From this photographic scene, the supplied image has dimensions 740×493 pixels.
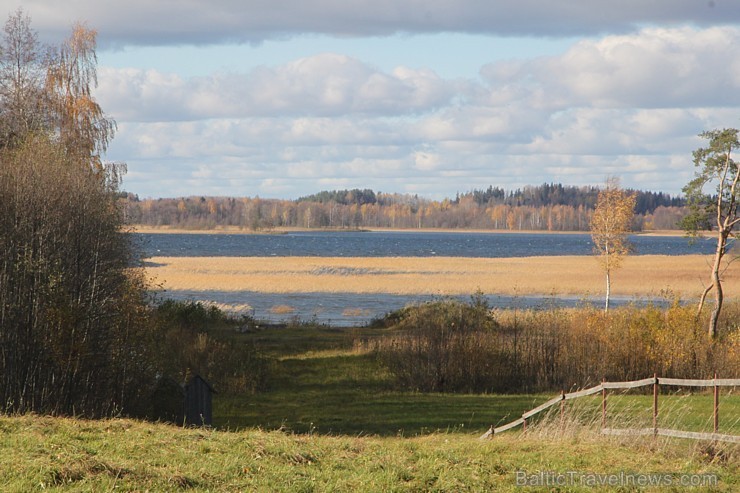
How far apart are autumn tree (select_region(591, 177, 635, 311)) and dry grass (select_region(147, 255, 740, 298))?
5524mm

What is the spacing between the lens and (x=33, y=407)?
48.8 ft

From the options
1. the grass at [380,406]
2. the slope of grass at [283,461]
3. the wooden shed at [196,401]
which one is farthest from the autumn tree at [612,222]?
the slope of grass at [283,461]

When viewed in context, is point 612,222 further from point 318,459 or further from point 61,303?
point 318,459

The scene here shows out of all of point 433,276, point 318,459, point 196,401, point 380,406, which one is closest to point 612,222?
point 433,276

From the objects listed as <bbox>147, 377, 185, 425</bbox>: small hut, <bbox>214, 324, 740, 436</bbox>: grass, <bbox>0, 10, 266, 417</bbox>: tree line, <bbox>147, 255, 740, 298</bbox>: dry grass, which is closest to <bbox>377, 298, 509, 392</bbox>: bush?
<bbox>214, 324, 740, 436</bbox>: grass

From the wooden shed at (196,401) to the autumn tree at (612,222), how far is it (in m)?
31.4

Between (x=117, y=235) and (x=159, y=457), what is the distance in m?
13.9

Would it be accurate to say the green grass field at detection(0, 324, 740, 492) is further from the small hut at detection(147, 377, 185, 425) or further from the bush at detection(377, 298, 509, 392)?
the bush at detection(377, 298, 509, 392)

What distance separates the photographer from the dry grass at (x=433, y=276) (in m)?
58.0

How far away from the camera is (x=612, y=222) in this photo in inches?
1743

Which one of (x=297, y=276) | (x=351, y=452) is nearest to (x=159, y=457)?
(x=351, y=452)

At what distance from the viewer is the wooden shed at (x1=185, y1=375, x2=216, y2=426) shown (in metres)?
15.8

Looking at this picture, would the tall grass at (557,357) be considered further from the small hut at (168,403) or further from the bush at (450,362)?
the small hut at (168,403)

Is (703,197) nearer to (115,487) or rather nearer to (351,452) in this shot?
(351,452)
